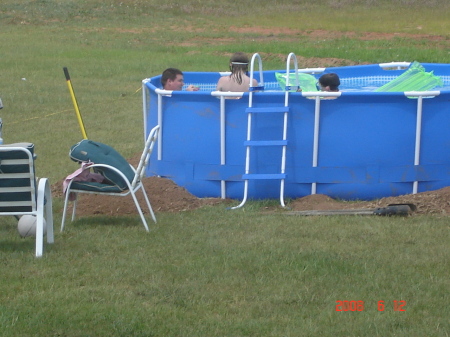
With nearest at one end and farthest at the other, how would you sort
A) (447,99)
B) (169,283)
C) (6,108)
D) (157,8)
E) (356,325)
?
(356,325) < (169,283) < (447,99) < (6,108) < (157,8)

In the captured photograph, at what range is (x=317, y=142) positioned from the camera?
842 centimetres

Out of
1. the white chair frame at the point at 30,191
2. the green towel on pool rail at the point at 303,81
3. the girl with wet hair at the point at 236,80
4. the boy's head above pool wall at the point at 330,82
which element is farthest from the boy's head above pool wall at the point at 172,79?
the white chair frame at the point at 30,191

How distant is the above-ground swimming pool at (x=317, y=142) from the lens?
8.37 meters

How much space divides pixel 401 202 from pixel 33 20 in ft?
101

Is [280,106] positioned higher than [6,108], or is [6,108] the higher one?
Answer: [280,106]

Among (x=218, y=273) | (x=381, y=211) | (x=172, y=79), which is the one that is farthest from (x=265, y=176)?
(x=218, y=273)

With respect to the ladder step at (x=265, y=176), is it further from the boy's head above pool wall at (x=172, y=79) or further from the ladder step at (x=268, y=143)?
the boy's head above pool wall at (x=172, y=79)

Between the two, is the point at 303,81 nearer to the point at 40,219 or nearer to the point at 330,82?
the point at 330,82

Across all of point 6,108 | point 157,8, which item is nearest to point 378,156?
point 6,108

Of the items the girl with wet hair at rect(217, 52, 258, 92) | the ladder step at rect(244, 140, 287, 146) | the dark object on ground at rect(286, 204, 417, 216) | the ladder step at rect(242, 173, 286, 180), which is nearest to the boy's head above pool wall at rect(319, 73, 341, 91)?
the girl with wet hair at rect(217, 52, 258, 92)

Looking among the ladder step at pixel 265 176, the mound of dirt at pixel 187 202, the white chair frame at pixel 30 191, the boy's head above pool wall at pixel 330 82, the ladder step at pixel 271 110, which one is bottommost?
the mound of dirt at pixel 187 202

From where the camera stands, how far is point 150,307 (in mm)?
4961

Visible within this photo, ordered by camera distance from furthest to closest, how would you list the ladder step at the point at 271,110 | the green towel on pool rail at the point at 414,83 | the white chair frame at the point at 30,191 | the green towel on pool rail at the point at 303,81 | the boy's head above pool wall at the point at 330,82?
1. the green towel on pool rail at the point at 303,81
2. the green towel on pool rail at the point at 414,83
3. the boy's head above pool wall at the point at 330,82
4. the ladder step at the point at 271,110
5. the white chair frame at the point at 30,191

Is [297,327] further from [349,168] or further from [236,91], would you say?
[236,91]
